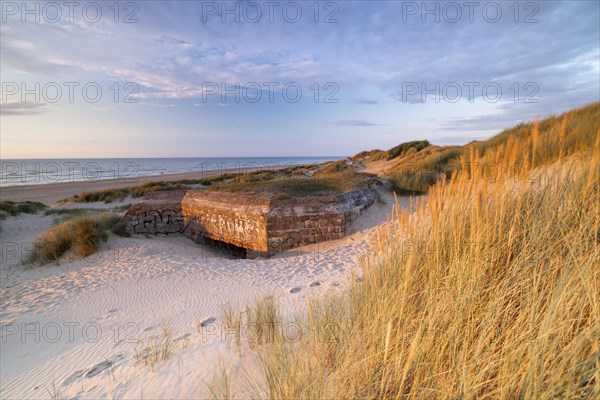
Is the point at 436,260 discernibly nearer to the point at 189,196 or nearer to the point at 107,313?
the point at 107,313

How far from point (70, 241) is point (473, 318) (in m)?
9.63

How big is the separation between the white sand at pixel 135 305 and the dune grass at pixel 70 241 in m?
0.32

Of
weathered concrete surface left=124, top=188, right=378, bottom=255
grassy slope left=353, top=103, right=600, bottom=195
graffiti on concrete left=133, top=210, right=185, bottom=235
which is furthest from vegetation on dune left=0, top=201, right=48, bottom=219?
grassy slope left=353, top=103, right=600, bottom=195

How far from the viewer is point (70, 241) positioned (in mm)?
8031

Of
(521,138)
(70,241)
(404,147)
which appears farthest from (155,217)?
(404,147)

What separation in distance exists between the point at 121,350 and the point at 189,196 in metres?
6.19

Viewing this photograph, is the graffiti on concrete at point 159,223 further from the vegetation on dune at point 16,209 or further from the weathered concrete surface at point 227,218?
the vegetation on dune at point 16,209

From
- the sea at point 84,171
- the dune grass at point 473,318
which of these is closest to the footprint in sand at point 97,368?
the dune grass at point 473,318

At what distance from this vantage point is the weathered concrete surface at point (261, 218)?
7.08 meters

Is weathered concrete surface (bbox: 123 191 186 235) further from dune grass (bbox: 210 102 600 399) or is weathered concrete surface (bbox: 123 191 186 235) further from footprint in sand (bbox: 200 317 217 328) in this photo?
dune grass (bbox: 210 102 600 399)

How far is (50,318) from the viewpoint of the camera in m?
4.77

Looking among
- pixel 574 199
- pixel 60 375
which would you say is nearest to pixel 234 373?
pixel 60 375

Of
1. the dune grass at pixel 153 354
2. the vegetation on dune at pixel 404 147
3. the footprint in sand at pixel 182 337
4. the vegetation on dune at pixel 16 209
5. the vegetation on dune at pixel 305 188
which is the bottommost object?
the footprint in sand at pixel 182 337

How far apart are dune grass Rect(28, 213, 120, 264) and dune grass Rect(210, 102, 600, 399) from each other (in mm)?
7578
